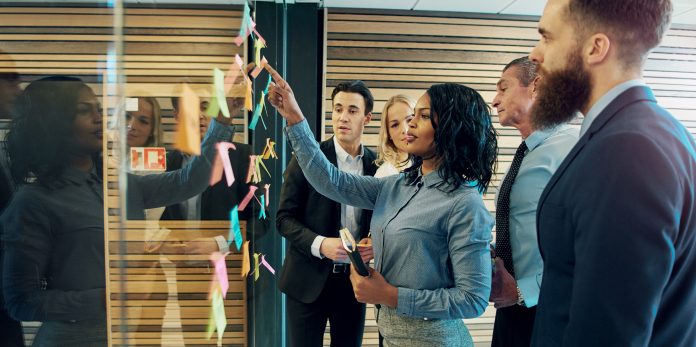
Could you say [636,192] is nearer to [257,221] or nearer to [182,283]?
[182,283]

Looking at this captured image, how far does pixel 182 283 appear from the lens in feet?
2.37

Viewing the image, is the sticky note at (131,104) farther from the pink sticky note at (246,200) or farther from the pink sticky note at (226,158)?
the pink sticky note at (246,200)

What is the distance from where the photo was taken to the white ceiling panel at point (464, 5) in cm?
439

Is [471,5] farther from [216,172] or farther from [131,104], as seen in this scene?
[131,104]

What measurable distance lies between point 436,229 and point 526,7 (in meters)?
3.62

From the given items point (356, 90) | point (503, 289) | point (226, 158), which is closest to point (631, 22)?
point (226, 158)

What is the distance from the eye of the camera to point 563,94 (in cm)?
111

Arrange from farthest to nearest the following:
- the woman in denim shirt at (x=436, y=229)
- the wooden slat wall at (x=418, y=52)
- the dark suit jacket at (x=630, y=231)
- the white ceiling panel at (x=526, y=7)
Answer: the wooden slat wall at (x=418, y=52) → the white ceiling panel at (x=526, y=7) → the woman in denim shirt at (x=436, y=229) → the dark suit jacket at (x=630, y=231)

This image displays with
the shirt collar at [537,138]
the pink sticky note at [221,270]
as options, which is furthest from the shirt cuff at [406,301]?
the shirt collar at [537,138]

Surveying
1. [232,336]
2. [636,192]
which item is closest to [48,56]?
[636,192]

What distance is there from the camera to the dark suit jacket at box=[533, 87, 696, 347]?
86 cm

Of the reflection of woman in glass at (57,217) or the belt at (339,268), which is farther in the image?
the belt at (339,268)

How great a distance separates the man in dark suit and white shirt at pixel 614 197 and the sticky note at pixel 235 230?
723 millimetres

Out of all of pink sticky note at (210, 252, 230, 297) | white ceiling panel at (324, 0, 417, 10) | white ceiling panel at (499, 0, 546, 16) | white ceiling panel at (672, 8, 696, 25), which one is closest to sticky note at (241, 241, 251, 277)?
pink sticky note at (210, 252, 230, 297)
